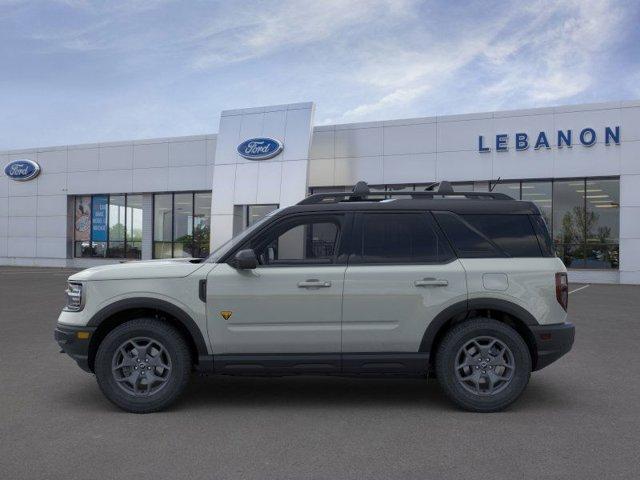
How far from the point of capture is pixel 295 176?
24.4 metres

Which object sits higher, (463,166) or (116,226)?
(463,166)

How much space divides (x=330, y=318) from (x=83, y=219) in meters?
29.1

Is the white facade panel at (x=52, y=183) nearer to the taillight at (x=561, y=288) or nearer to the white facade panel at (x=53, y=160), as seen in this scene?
the white facade panel at (x=53, y=160)

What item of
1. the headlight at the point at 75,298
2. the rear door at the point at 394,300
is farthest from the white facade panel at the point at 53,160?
the rear door at the point at 394,300

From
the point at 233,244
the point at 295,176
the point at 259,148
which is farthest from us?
the point at 259,148

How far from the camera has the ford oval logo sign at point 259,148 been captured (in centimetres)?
2469

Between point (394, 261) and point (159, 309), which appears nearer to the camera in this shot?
point (159, 309)

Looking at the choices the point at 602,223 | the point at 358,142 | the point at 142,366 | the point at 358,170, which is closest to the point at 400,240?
the point at 142,366

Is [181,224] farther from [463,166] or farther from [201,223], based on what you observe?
[463,166]

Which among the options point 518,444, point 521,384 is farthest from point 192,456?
point 521,384

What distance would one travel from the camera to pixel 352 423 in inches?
194

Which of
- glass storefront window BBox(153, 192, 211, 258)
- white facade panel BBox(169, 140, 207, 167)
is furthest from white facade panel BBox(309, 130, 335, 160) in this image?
glass storefront window BBox(153, 192, 211, 258)

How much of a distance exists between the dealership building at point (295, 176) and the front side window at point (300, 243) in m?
18.5

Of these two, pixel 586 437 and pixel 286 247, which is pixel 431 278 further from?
pixel 586 437
